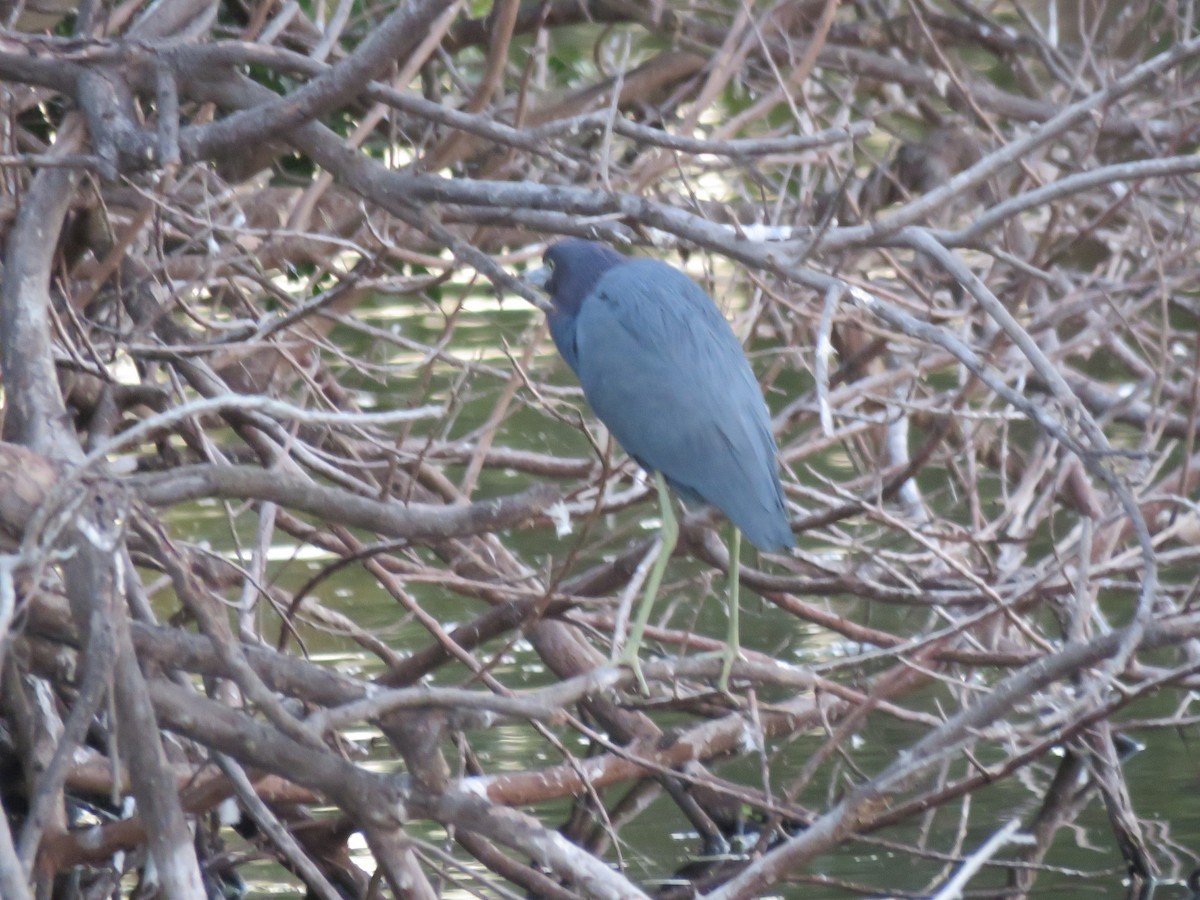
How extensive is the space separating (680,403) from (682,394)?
0.7 inches

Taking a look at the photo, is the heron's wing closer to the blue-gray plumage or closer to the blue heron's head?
the blue-gray plumage

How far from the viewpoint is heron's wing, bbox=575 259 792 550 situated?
311 centimetres

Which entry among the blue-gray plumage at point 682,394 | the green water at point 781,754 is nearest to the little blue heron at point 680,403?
the blue-gray plumage at point 682,394

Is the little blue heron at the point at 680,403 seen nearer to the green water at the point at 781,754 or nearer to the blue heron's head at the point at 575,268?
the blue heron's head at the point at 575,268

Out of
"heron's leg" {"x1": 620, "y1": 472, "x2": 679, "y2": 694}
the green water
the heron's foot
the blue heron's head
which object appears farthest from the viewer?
the green water

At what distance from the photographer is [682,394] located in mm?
3201

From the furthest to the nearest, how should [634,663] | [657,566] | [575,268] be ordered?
[575,268]
[657,566]
[634,663]

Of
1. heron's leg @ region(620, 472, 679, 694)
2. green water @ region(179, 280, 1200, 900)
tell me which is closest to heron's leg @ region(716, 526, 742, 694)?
heron's leg @ region(620, 472, 679, 694)

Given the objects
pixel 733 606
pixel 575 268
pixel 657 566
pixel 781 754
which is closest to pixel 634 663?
pixel 657 566

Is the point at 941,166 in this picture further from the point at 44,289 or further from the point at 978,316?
the point at 44,289

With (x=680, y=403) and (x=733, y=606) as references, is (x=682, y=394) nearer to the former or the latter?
(x=680, y=403)

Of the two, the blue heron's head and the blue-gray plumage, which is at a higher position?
the blue heron's head

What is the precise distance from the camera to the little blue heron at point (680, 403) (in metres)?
3.10

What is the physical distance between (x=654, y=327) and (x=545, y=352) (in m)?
4.94
